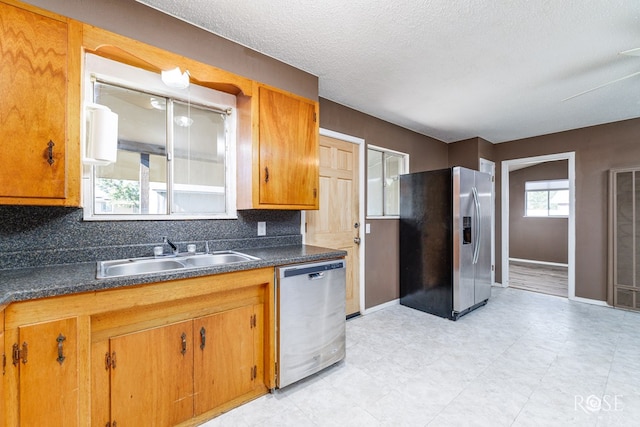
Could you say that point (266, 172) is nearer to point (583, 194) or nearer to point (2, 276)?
point (2, 276)

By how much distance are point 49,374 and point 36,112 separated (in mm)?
1246

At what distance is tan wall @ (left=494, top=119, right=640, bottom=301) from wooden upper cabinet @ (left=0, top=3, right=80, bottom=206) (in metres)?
5.77

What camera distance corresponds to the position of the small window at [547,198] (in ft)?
21.9

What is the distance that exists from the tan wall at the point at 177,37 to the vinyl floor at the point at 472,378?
245 centimetres

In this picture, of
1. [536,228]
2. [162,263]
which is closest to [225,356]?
[162,263]

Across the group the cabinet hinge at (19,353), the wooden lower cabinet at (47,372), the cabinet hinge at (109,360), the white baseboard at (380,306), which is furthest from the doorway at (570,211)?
the cabinet hinge at (19,353)

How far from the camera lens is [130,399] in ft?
4.63

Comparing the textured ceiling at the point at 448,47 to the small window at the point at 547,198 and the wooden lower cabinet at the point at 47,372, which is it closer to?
the wooden lower cabinet at the point at 47,372

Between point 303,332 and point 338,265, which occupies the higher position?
point 338,265

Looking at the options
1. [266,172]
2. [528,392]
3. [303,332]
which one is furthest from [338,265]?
[528,392]

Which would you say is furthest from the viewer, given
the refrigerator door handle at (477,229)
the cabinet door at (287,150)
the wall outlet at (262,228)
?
the refrigerator door handle at (477,229)

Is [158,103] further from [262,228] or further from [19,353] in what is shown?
[19,353]

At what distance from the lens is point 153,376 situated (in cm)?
147

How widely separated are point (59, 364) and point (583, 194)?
19.2ft
